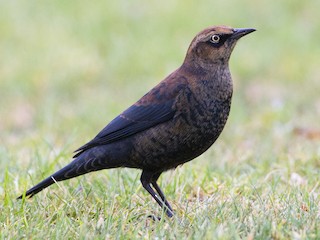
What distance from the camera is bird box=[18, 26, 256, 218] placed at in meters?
4.39

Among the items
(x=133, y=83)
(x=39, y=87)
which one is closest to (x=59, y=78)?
(x=39, y=87)

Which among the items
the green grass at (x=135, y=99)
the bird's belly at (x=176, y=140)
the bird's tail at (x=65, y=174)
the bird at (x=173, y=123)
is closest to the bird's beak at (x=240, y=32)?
the bird at (x=173, y=123)

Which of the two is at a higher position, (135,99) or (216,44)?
(216,44)

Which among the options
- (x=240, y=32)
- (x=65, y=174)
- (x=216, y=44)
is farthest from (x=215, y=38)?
(x=65, y=174)

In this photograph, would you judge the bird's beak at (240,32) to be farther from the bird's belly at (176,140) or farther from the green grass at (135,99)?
the green grass at (135,99)

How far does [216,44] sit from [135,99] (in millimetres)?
4105

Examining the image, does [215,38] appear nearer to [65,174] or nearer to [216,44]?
[216,44]

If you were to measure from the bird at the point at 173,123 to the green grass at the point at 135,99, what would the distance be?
0.19 metres

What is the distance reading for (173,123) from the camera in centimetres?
443

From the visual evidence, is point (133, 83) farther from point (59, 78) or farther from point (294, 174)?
point (294, 174)

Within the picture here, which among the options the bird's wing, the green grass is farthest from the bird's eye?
the green grass

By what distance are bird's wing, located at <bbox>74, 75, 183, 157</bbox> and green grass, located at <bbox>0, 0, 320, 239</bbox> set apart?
13.4 inches

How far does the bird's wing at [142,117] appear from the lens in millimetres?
4504

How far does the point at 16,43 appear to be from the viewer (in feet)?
32.2
